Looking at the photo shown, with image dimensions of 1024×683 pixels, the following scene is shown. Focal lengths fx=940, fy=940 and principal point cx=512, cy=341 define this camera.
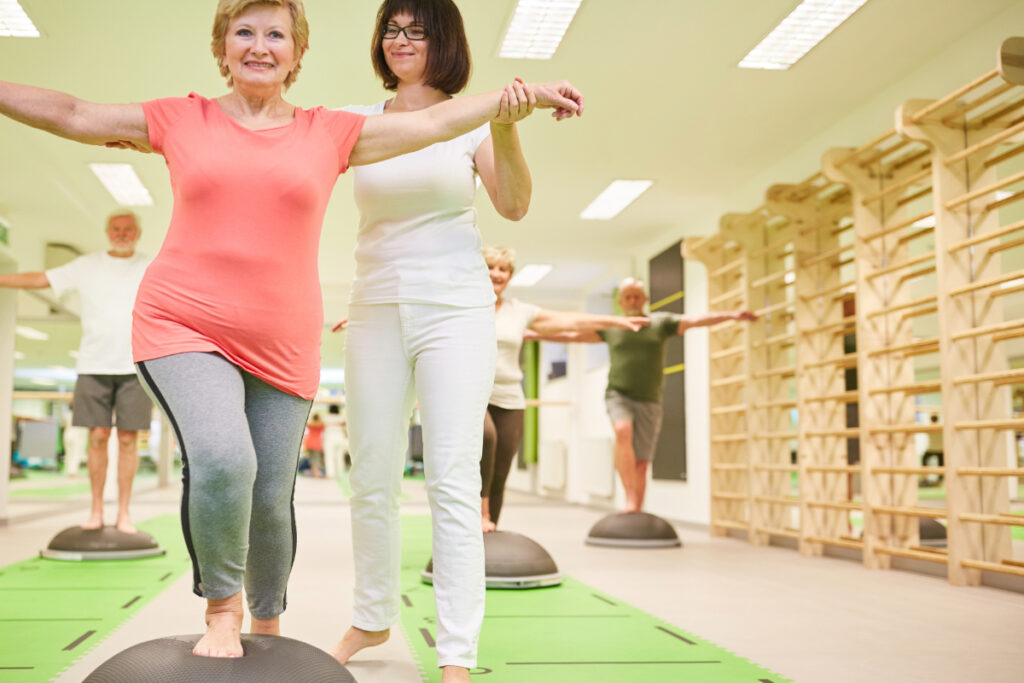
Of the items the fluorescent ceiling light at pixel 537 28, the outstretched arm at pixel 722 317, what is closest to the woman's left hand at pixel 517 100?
the fluorescent ceiling light at pixel 537 28

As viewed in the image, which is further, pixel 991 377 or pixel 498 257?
pixel 991 377

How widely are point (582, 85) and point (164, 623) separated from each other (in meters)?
3.88

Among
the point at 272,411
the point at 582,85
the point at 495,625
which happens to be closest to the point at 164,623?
the point at 495,625

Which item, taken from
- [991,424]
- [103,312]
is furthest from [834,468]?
[103,312]

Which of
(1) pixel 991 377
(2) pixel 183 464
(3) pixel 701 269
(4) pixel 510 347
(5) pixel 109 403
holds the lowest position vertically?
(2) pixel 183 464

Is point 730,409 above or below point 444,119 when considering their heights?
below

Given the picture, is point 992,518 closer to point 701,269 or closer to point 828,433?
point 828,433

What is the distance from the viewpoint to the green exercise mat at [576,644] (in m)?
2.34

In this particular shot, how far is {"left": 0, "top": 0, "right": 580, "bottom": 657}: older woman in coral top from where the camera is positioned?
1.58 metres

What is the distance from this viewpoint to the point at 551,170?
7.20 meters

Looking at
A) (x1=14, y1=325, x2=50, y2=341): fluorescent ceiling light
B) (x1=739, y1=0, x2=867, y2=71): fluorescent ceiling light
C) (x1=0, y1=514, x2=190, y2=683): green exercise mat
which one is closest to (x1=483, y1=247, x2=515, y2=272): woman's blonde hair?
(x1=0, y1=514, x2=190, y2=683): green exercise mat

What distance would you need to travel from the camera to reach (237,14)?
1729mm

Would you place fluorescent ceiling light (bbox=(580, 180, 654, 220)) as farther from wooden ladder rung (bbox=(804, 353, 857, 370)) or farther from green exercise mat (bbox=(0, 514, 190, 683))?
green exercise mat (bbox=(0, 514, 190, 683))

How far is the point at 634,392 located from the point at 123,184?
14.9 ft
